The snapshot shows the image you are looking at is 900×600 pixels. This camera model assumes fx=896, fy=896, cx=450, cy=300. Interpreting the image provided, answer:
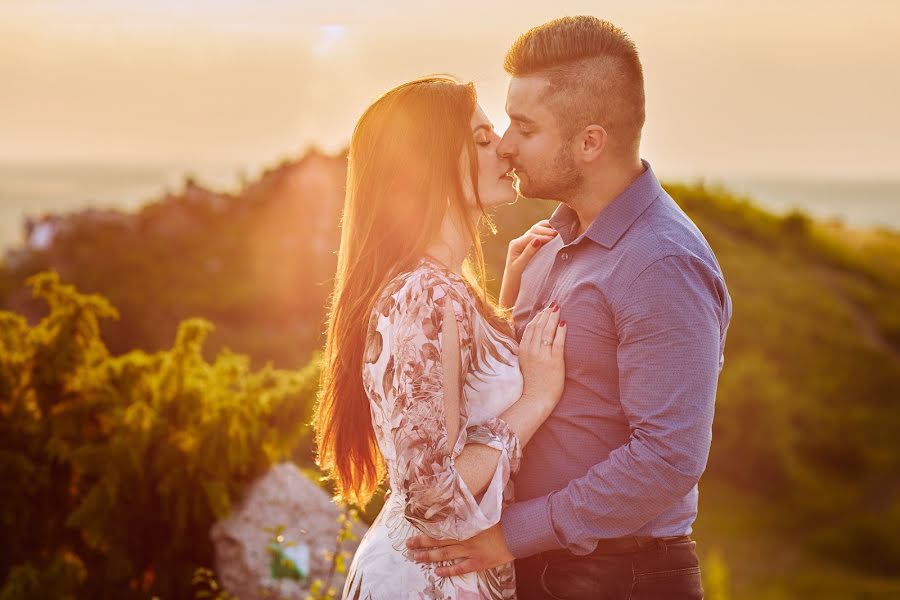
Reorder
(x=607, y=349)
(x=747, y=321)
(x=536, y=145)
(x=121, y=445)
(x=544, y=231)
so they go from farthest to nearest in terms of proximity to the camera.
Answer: (x=747, y=321) < (x=121, y=445) < (x=544, y=231) < (x=536, y=145) < (x=607, y=349)

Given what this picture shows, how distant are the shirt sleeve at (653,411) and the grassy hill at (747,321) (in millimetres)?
7044

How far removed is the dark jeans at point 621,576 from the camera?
2.90m

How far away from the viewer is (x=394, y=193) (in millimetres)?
2939

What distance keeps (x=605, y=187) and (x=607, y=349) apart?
62 centimetres

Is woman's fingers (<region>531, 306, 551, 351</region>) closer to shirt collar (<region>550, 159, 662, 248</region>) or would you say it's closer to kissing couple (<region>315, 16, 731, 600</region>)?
kissing couple (<region>315, 16, 731, 600</region>)

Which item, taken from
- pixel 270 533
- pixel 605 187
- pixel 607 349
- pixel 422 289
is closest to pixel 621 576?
pixel 607 349

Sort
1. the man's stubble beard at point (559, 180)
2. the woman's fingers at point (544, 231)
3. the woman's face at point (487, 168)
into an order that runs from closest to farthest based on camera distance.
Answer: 1. the woman's face at point (487, 168)
2. the man's stubble beard at point (559, 180)
3. the woman's fingers at point (544, 231)

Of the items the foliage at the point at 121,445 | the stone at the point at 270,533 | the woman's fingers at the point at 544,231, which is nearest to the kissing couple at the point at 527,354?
the woman's fingers at the point at 544,231

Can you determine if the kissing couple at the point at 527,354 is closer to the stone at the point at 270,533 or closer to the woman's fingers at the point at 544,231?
the woman's fingers at the point at 544,231

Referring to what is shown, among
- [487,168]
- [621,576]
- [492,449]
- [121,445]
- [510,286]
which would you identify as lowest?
[121,445]

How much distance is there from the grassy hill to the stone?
15.5 ft

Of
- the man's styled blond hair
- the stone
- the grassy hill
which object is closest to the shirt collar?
the man's styled blond hair

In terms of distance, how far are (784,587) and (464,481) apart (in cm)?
1436

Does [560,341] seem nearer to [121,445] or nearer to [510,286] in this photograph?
[510,286]
